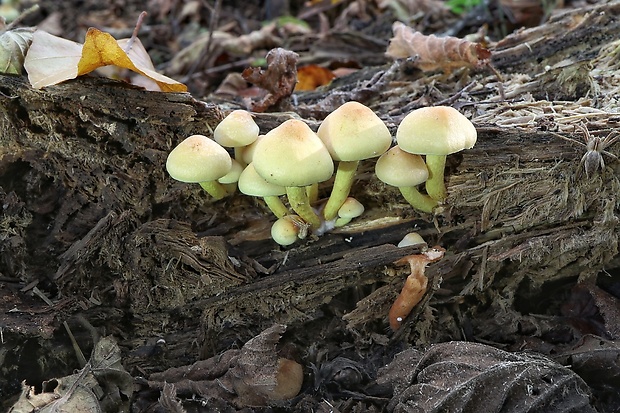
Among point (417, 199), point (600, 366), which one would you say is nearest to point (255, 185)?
point (417, 199)

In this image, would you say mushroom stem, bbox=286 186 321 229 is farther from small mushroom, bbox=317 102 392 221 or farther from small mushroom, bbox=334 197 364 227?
small mushroom, bbox=317 102 392 221

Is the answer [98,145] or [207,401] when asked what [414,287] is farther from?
[98,145]

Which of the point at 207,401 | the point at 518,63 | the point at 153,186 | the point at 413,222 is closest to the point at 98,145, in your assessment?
the point at 153,186

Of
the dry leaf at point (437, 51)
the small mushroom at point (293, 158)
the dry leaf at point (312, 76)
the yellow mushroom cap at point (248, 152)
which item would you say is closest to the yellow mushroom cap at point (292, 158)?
the small mushroom at point (293, 158)

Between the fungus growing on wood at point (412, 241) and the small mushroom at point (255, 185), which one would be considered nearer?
the small mushroom at point (255, 185)

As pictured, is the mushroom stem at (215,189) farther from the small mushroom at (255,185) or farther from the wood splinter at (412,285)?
the wood splinter at (412,285)

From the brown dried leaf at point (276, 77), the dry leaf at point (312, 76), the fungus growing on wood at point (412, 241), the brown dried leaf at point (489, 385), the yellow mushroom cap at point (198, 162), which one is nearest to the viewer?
the brown dried leaf at point (489, 385)
